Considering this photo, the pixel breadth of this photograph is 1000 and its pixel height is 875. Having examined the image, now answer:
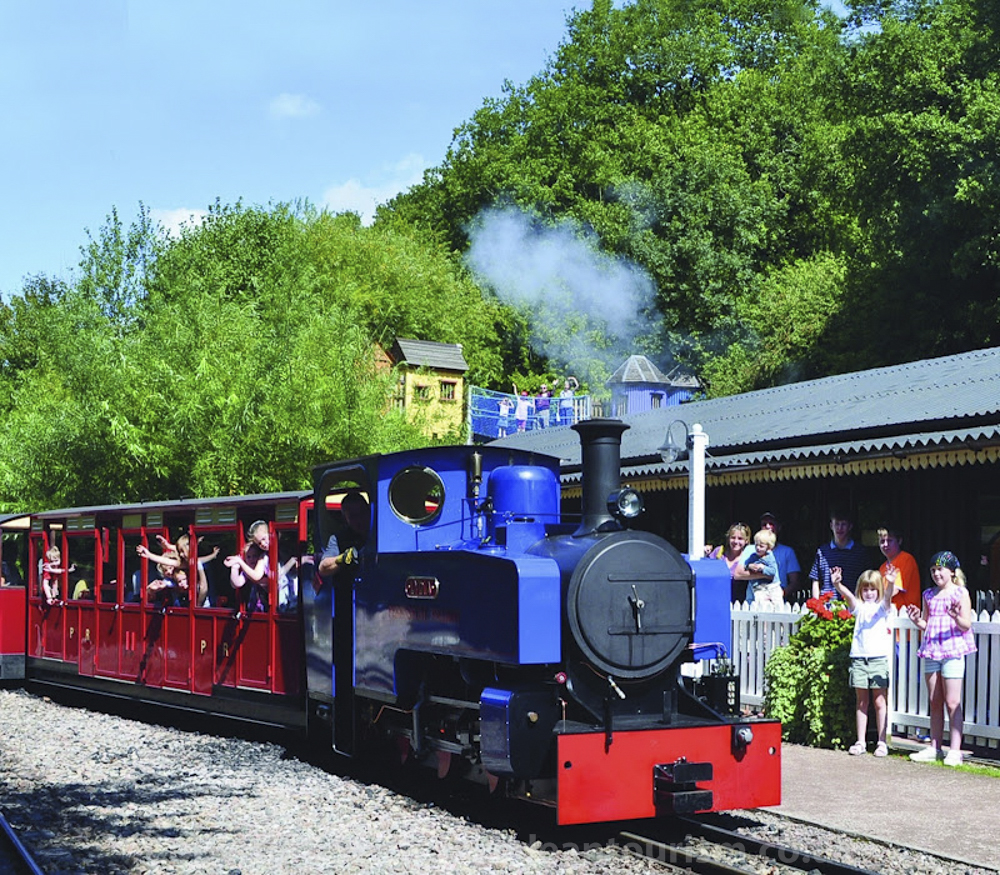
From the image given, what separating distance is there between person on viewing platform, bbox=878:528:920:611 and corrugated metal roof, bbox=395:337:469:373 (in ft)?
115

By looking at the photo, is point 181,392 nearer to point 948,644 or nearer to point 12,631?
point 12,631

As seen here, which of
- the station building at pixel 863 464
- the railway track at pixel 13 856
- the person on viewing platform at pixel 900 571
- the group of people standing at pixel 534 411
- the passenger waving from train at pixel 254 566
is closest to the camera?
the railway track at pixel 13 856

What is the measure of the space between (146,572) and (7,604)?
12.5 ft

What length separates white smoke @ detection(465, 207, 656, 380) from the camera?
45281mm

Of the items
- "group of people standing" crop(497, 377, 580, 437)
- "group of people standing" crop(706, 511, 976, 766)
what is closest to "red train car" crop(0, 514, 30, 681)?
"group of people standing" crop(706, 511, 976, 766)

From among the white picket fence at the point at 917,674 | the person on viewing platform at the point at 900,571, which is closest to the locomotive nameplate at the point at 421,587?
the white picket fence at the point at 917,674

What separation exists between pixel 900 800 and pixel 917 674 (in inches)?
93.3

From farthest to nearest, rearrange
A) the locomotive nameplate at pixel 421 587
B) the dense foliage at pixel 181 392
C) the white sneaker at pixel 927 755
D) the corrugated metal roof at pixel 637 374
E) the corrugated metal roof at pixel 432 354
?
the corrugated metal roof at pixel 432 354
the corrugated metal roof at pixel 637 374
the dense foliage at pixel 181 392
the white sneaker at pixel 927 755
the locomotive nameplate at pixel 421 587

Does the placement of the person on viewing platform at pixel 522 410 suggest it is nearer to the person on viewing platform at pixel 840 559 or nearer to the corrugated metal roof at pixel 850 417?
the corrugated metal roof at pixel 850 417

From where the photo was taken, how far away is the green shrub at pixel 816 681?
36.5 ft

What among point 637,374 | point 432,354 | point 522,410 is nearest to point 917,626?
point 522,410

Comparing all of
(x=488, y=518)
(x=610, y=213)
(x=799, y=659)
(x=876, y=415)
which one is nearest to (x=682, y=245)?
(x=610, y=213)

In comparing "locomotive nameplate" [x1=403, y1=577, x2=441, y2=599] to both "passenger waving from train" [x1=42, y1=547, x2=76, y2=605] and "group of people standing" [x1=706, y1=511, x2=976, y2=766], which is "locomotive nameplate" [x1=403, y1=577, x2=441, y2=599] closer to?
"group of people standing" [x1=706, y1=511, x2=976, y2=766]

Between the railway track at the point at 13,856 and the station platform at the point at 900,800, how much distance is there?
437 cm
